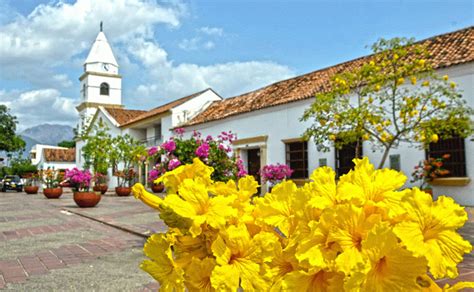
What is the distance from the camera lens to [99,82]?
3634cm

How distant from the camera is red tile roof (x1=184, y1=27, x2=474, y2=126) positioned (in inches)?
450

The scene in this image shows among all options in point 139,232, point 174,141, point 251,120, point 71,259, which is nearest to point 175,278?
point 71,259

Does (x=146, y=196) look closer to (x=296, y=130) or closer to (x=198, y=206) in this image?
(x=198, y=206)

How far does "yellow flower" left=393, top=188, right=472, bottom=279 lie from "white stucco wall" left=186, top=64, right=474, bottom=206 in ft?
35.7

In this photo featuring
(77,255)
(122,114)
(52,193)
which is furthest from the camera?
(122,114)

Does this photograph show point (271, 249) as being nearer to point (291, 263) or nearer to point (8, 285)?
point (291, 263)

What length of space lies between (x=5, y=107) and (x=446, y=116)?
33666 mm

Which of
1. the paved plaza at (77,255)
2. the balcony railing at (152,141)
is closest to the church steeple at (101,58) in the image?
the balcony railing at (152,141)

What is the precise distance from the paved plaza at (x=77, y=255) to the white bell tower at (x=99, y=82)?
27778 millimetres

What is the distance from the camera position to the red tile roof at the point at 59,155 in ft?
156

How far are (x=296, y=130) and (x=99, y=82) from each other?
1008 inches

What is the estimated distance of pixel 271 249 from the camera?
0.72 m

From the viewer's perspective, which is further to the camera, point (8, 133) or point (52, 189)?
point (8, 133)

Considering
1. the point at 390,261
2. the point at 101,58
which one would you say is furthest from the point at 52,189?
the point at 101,58
